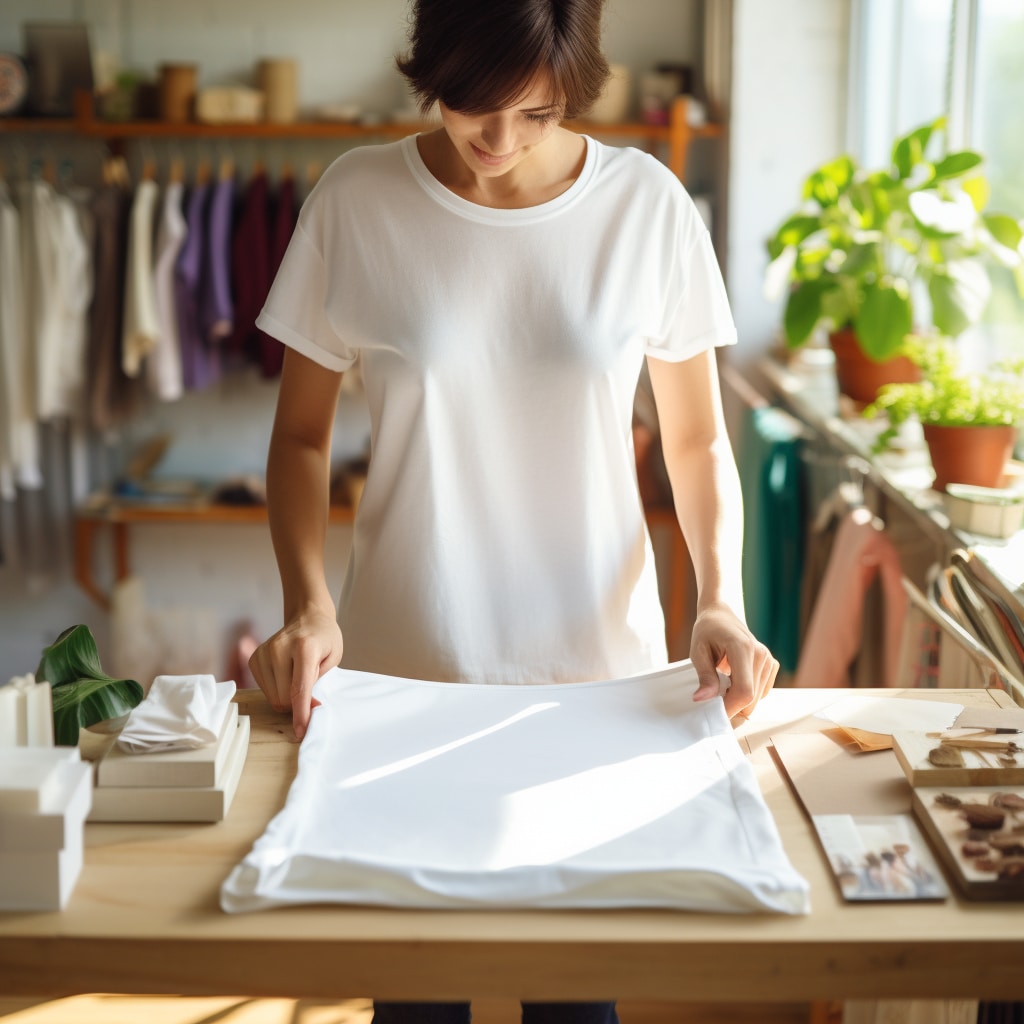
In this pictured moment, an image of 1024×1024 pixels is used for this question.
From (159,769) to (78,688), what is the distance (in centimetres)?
19

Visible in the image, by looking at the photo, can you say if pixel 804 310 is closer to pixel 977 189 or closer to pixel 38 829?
pixel 977 189

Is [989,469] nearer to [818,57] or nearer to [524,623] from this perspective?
[524,623]

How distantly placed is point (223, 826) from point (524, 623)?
489 millimetres

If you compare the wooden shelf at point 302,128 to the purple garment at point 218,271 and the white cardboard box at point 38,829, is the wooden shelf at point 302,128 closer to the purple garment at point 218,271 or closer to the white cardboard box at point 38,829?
the purple garment at point 218,271

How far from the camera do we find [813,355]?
3.13 meters

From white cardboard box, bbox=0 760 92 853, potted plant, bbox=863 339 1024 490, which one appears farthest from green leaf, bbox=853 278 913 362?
white cardboard box, bbox=0 760 92 853

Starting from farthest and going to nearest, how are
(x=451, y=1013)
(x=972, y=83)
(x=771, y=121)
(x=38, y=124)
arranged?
(x=38, y=124), (x=771, y=121), (x=972, y=83), (x=451, y=1013)

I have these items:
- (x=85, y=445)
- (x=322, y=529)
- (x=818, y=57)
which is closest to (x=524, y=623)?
(x=322, y=529)

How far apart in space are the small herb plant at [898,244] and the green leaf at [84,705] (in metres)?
1.62

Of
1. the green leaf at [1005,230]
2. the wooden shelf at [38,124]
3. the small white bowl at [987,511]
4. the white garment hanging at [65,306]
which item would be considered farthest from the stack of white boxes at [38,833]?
the wooden shelf at [38,124]

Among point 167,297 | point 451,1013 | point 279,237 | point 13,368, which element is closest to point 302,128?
point 279,237

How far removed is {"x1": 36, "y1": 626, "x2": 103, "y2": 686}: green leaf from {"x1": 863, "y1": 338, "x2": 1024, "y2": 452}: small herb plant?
4.25ft

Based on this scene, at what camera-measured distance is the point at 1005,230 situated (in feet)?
7.00

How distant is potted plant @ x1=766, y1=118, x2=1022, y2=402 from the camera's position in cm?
214
